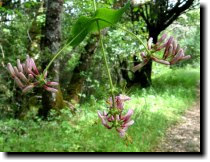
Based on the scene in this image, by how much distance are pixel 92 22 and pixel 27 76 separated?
14cm

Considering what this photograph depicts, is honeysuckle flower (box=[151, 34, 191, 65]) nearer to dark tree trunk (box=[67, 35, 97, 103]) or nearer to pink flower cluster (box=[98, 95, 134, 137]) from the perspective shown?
pink flower cluster (box=[98, 95, 134, 137])

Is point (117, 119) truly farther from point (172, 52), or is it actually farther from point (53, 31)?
point (53, 31)

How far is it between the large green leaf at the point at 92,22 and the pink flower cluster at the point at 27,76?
0.08 meters

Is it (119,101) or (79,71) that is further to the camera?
(79,71)

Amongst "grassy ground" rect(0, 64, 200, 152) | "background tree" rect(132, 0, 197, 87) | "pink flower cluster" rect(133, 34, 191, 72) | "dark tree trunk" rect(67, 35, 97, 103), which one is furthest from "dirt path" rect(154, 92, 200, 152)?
"pink flower cluster" rect(133, 34, 191, 72)

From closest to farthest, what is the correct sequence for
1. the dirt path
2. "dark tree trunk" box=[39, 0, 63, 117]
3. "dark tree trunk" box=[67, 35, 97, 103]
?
"dark tree trunk" box=[39, 0, 63, 117]
the dirt path
"dark tree trunk" box=[67, 35, 97, 103]

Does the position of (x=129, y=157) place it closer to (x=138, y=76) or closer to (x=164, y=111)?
(x=164, y=111)

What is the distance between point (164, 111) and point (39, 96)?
2559 mm

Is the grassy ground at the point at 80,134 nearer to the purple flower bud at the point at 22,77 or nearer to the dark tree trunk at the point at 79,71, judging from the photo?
the dark tree trunk at the point at 79,71

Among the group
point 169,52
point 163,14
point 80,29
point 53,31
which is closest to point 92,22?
point 80,29

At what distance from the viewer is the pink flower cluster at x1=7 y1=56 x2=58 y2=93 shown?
19.8 inches

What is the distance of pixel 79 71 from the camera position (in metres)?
5.51

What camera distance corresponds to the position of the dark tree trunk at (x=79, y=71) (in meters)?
5.23

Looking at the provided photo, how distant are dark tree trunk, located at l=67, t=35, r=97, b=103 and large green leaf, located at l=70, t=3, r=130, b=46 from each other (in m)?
4.61
